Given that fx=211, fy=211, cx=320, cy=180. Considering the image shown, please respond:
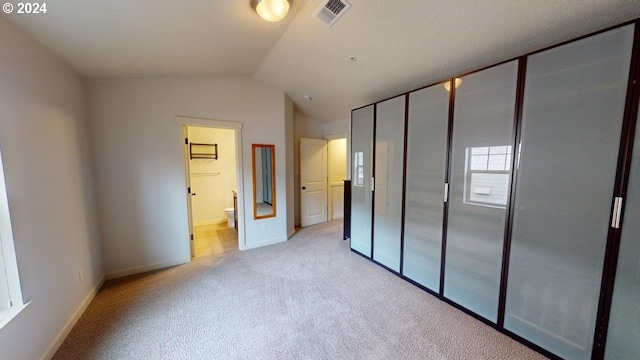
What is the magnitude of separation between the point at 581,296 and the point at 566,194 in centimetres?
68

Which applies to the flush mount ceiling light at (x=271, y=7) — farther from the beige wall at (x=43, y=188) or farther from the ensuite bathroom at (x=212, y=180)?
the ensuite bathroom at (x=212, y=180)

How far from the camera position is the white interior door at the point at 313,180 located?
14.9ft

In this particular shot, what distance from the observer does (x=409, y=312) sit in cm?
201

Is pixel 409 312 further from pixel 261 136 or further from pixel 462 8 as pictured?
pixel 261 136

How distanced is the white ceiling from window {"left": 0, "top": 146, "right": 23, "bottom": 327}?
118 centimetres

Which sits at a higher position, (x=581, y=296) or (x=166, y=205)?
(x=166, y=205)

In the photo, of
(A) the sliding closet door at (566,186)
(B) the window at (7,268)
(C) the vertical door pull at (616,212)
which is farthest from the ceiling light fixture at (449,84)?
(B) the window at (7,268)

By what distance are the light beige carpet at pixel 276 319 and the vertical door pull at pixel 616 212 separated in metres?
1.08

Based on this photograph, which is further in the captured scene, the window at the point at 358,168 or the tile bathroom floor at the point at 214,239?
the tile bathroom floor at the point at 214,239

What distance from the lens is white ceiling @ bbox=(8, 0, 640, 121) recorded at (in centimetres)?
142

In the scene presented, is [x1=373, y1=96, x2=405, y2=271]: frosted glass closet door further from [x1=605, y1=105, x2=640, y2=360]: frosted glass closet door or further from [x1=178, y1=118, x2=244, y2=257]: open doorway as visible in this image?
[x1=178, y1=118, x2=244, y2=257]: open doorway

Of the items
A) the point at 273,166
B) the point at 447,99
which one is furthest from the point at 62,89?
the point at 447,99

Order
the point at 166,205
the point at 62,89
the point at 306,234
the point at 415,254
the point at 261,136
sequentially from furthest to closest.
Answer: the point at 306,234 < the point at 261,136 < the point at 166,205 < the point at 415,254 < the point at 62,89

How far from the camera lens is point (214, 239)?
12.8 ft
